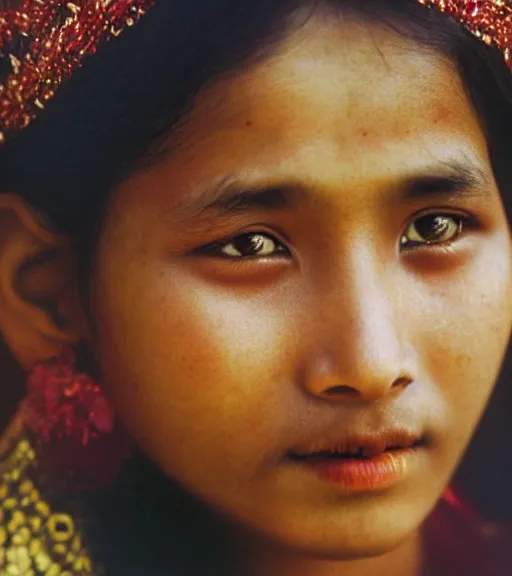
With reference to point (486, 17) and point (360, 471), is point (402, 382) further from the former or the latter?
point (486, 17)

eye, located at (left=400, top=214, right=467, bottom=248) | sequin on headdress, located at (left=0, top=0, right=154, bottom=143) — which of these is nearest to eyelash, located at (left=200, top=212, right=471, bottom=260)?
eye, located at (left=400, top=214, right=467, bottom=248)

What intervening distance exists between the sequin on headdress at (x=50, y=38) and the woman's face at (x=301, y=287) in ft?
0.41

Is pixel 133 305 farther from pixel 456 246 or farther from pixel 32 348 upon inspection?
pixel 456 246

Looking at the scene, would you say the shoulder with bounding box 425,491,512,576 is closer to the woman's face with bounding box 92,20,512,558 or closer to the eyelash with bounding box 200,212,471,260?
the woman's face with bounding box 92,20,512,558

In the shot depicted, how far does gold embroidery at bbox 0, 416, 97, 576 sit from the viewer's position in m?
1.17

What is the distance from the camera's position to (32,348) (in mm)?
1168

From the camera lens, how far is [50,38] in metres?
1.12

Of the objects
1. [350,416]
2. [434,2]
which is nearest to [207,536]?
[350,416]

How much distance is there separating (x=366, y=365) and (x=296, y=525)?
8.5 inches

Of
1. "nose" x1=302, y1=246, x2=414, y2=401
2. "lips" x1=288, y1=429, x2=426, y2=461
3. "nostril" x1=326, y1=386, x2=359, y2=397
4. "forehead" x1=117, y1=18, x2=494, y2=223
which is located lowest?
"lips" x1=288, y1=429, x2=426, y2=461

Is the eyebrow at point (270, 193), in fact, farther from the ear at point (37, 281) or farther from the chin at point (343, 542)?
the chin at point (343, 542)

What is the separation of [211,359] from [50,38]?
1.34ft

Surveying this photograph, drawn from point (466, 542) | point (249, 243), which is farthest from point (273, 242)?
point (466, 542)

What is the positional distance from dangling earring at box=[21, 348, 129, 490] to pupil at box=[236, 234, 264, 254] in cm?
24
